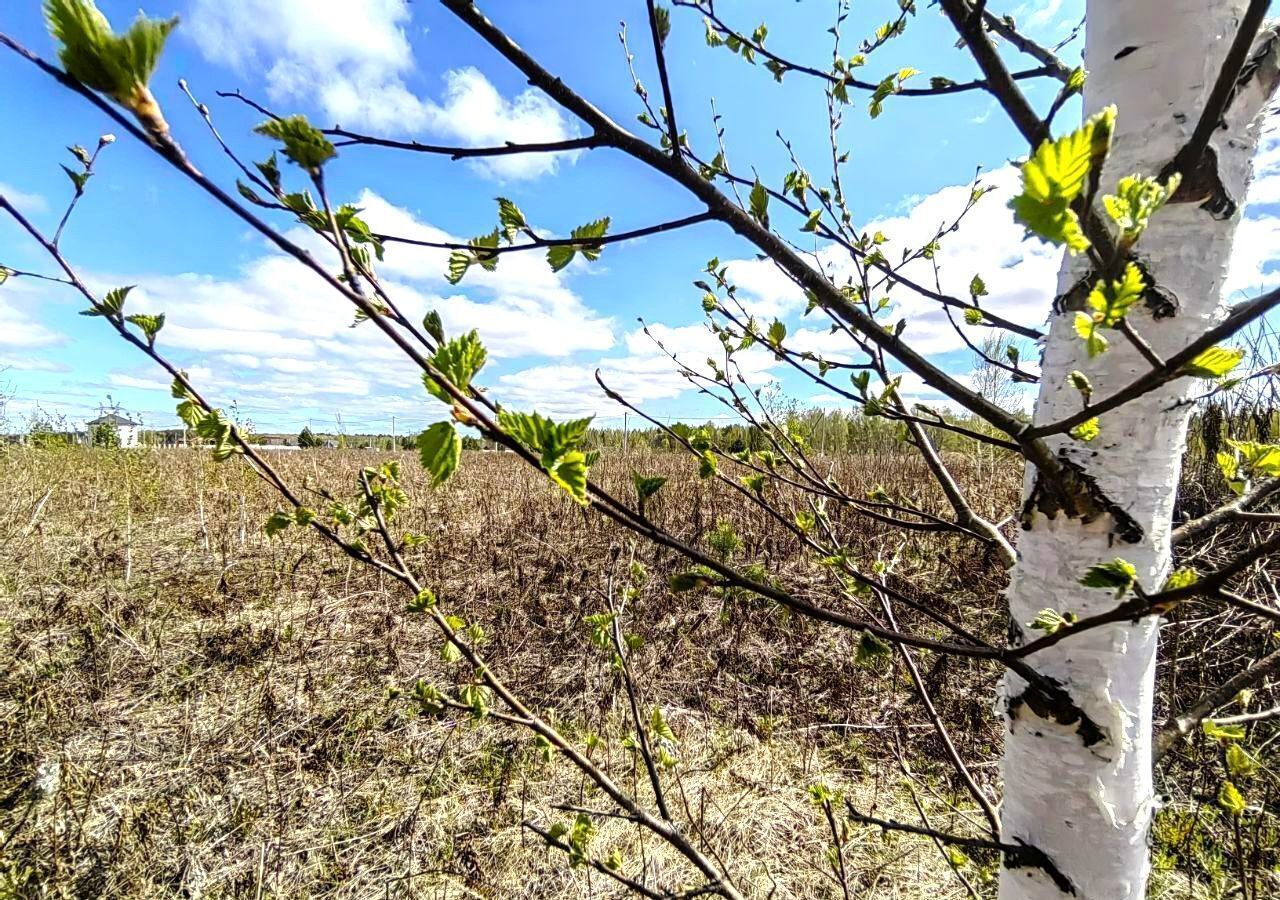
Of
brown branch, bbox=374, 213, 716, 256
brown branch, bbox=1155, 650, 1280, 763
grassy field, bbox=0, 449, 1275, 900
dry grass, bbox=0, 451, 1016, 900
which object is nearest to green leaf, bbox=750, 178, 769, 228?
brown branch, bbox=374, 213, 716, 256

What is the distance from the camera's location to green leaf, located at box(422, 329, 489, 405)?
16.1 inches

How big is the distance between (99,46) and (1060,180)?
0.58 m

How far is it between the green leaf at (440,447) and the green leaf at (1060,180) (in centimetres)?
41

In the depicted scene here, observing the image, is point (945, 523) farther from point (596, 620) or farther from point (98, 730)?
point (98, 730)

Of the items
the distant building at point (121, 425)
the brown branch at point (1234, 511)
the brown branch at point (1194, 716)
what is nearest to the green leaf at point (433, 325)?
the brown branch at point (1234, 511)

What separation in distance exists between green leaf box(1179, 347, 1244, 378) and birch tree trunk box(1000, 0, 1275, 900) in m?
0.30

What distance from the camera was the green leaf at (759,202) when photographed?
2.44 feet

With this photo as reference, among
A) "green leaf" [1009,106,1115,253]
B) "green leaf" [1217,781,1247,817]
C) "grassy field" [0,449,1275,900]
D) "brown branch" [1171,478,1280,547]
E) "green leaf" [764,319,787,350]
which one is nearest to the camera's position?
"green leaf" [1009,106,1115,253]

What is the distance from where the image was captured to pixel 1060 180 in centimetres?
30

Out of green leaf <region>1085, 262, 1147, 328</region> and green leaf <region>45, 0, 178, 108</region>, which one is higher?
green leaf <region>45, 0, 178, 108</region>

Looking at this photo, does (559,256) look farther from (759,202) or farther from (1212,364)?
(1212,364)

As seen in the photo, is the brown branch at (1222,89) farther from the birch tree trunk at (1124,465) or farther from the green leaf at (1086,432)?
the green leaf at (1086,432)

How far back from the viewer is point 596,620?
1.11 meters

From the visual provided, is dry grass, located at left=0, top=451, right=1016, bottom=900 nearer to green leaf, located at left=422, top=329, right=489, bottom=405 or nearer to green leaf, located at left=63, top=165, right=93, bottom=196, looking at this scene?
green leaf, located at left=422, top=329, right=489, bottom=405
